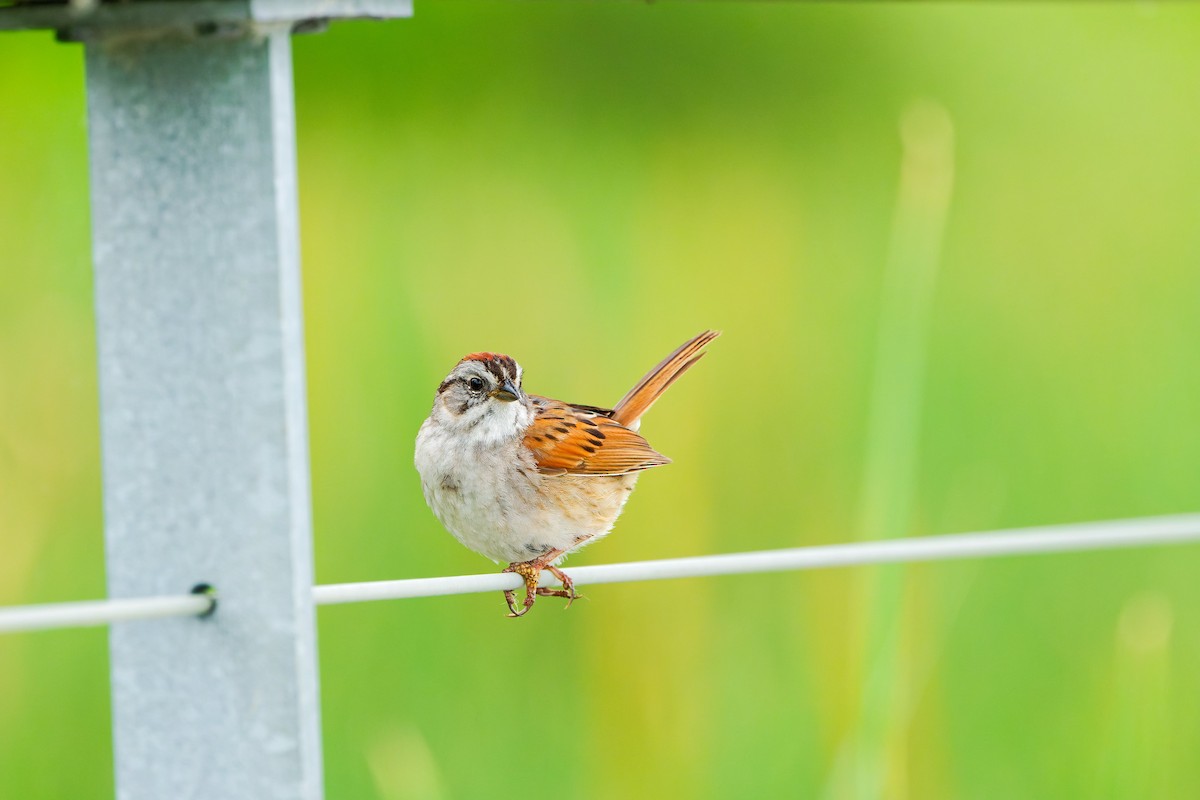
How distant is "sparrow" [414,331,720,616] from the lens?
2.23m

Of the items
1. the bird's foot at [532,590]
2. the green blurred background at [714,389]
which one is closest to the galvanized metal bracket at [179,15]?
the green blurred background at [714,389]

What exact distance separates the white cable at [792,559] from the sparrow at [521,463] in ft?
1.81


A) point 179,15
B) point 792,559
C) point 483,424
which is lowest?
point 792,559

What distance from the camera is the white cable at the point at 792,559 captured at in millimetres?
1282

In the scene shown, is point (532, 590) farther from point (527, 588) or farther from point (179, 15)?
point (179, 15)

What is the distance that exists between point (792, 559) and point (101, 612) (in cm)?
75

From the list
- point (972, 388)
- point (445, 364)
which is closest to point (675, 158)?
point (445, 364)

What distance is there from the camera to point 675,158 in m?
2.45

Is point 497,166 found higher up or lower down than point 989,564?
higher up

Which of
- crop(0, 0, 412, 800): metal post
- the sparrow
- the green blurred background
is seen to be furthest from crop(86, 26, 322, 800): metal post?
the sparrow

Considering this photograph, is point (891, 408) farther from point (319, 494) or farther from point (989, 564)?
point (319, 494)

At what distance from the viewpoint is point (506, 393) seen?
229cm

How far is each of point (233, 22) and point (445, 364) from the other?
1.34m

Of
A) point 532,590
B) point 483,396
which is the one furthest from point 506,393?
point 532,590
